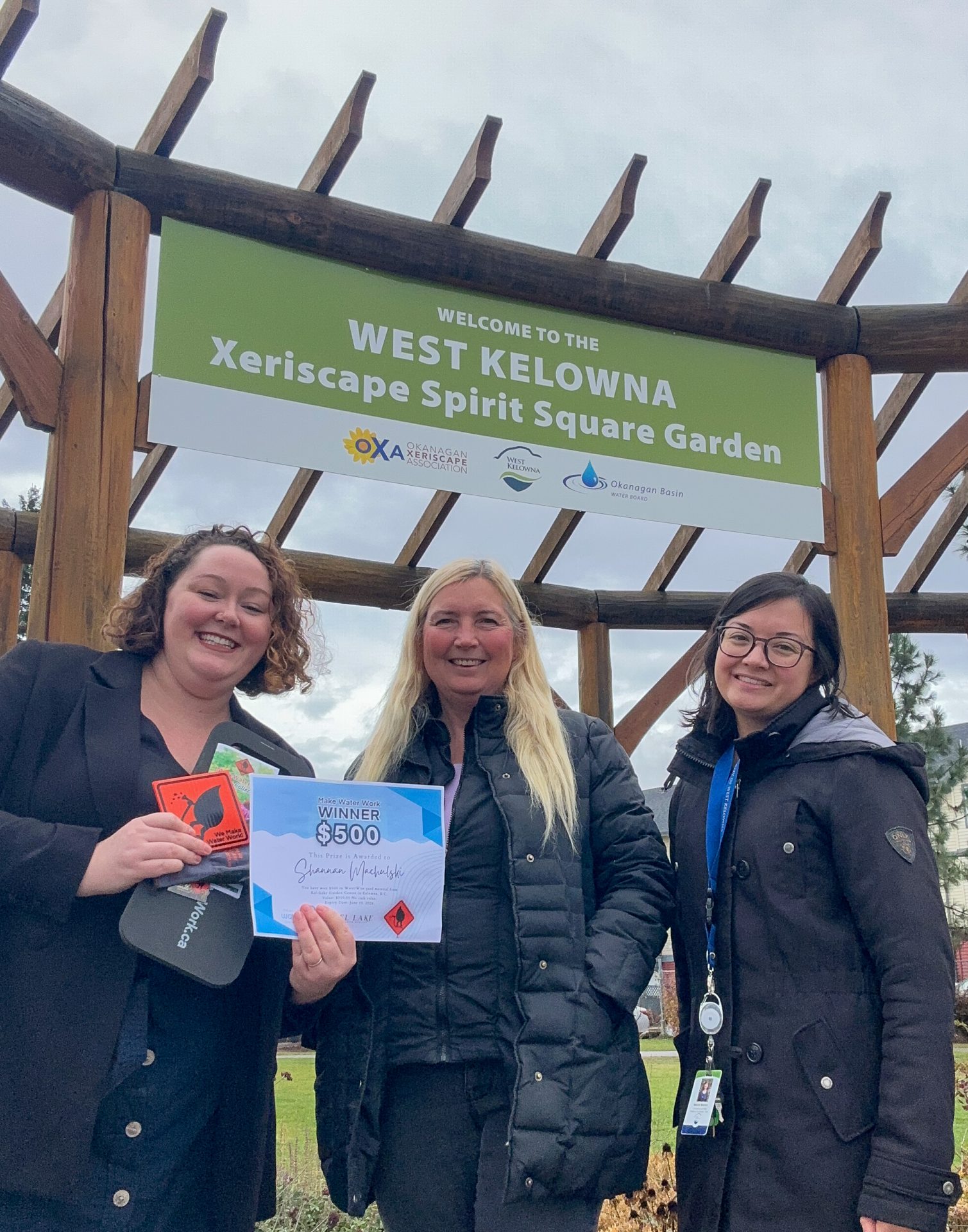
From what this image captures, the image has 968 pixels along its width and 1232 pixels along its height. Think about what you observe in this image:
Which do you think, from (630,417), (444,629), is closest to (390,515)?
A: (630,417)

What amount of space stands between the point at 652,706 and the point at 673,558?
1.08 meters

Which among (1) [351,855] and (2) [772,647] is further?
(2) [772,647]

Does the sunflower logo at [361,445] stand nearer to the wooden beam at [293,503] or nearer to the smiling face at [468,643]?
the smiling face at [468,643]

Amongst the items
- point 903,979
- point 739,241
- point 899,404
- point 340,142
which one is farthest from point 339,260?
point 899,404

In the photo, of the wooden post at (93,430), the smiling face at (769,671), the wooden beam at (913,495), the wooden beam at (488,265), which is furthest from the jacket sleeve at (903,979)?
the wooden beam at (913,495)

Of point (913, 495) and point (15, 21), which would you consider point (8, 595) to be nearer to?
point (15, 21)

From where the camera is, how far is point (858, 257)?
561 cm

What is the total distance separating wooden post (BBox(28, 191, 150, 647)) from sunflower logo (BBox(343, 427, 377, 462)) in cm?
85

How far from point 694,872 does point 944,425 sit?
490 centimetres

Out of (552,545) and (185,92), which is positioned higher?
(185,92)

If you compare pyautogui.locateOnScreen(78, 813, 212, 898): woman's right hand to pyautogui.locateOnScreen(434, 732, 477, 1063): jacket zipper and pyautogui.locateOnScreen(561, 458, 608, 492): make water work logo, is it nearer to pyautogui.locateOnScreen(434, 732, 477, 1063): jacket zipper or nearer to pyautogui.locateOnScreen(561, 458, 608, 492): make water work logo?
pyautogui.locateOnScreen(434, 732, 477, 1063): jacket zipper

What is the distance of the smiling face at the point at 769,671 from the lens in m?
2.26

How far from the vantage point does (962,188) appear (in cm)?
627

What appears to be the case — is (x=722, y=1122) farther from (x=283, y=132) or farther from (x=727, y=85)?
(x=727, y=85)
